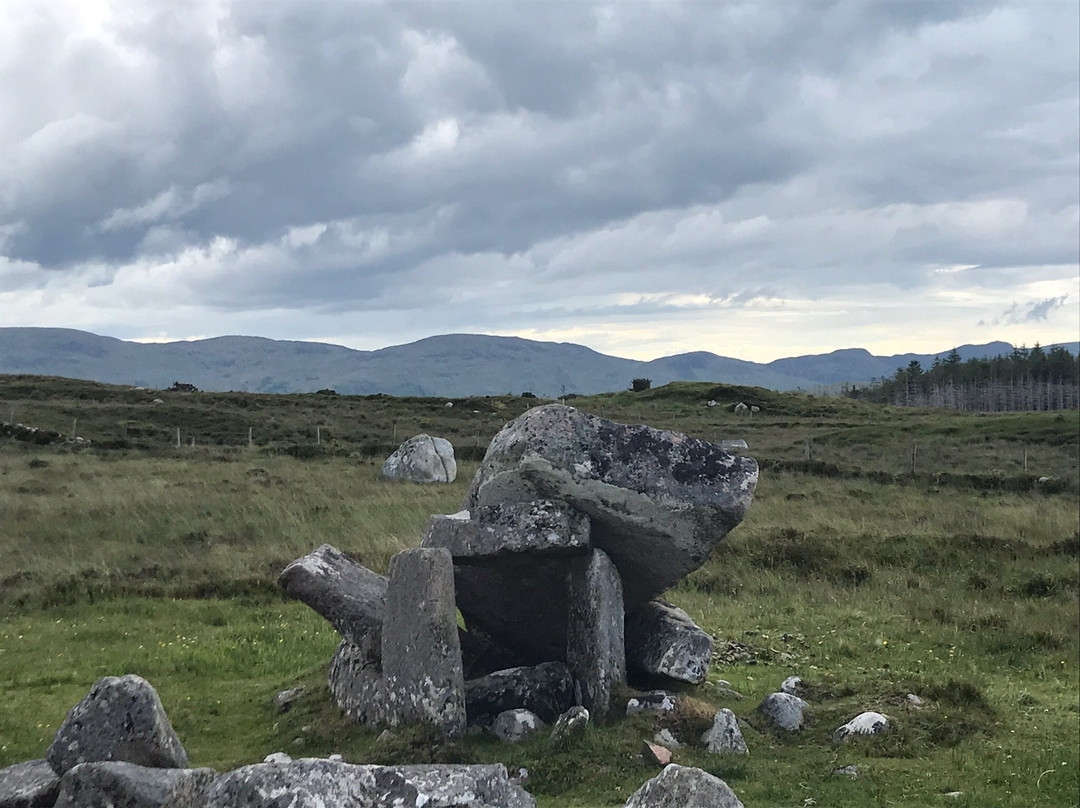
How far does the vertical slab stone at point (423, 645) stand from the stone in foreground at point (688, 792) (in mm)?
5232

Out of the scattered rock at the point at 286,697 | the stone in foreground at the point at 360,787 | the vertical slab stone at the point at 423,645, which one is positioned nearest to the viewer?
the stone in foreground at the point at 360,787

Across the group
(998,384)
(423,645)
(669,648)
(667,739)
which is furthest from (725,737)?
(998,384)

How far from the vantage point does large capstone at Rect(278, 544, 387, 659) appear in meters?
11.5

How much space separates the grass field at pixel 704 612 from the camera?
1009cm

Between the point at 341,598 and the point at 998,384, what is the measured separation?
148m

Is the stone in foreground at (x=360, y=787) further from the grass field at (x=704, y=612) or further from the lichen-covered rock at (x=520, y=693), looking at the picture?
the lichen-covered rock at (x=520, y=693)

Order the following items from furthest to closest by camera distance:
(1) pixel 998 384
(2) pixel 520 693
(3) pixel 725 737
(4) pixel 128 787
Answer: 1. (1) pixel 998 384
2. (2) pixel 520 693
3. (3) pixel 725 737
4. (4) pixel 128 787

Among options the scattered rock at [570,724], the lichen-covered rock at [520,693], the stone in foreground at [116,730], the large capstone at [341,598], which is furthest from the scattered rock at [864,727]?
the stone in foreground at [116,730]

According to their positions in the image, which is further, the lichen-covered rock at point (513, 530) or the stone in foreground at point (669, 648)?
the stone in foreground at point (669, 648)

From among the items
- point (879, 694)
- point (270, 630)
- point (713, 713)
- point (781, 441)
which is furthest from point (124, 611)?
point (781, 441)

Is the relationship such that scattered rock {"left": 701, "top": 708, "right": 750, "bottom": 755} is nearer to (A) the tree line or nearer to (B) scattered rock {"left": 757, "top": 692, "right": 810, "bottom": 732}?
(B) scattered rock {"left": 757, "top": 692, "right": 810, "bottom": 732}

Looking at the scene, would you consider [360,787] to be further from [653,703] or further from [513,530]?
[653,703]

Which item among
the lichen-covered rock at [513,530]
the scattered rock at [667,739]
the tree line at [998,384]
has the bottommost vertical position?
the scattered rock at [667,739]

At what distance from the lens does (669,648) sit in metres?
12.2
